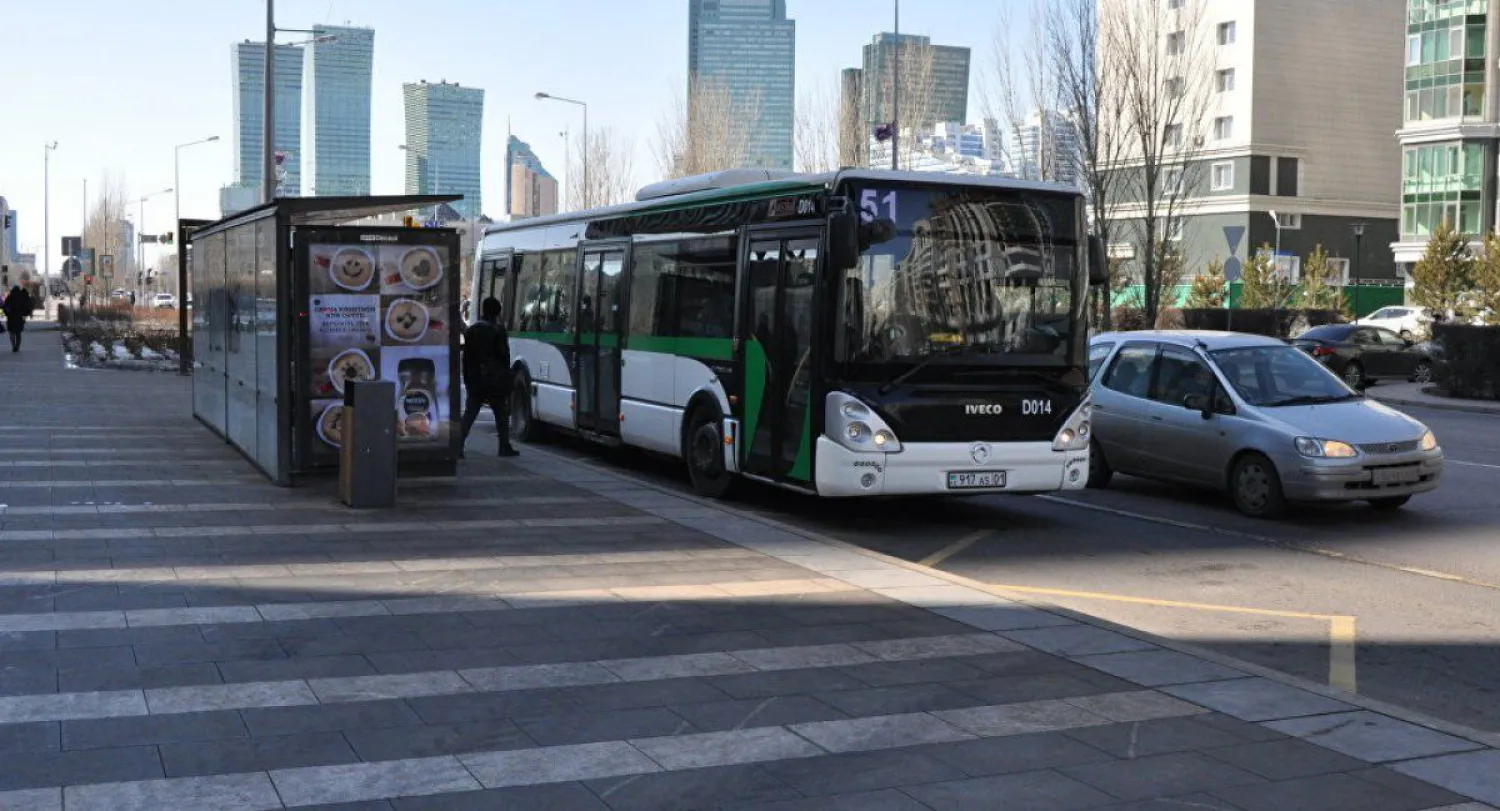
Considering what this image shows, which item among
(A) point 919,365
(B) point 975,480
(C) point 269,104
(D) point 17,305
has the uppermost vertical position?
(C) point 269,104

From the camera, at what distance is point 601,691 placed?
6480 millimetres

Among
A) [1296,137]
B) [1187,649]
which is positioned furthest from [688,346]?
[1296,137]

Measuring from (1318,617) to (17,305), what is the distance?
37.2 metres

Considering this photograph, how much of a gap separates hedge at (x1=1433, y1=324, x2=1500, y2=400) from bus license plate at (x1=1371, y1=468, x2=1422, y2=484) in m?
17.8

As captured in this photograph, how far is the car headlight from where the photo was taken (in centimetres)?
1233

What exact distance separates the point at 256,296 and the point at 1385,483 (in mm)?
10128

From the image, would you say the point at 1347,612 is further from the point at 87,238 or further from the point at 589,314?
the point at 87,238

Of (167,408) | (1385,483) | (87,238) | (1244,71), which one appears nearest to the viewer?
(1385,483)

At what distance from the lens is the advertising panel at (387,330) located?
13.3m

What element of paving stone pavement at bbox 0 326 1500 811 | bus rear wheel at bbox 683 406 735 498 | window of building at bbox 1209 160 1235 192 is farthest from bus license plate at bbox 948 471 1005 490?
window of building at bbox 1209 160 1235 192

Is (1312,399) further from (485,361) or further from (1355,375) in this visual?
(1355,375)

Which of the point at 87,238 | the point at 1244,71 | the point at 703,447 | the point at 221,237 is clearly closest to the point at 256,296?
the point at 221,237

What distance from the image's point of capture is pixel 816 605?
8.45m

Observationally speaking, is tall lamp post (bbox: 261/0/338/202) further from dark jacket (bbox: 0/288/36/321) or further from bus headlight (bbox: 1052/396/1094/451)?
bus headlight (bbox: 1052/396/1094/451)
